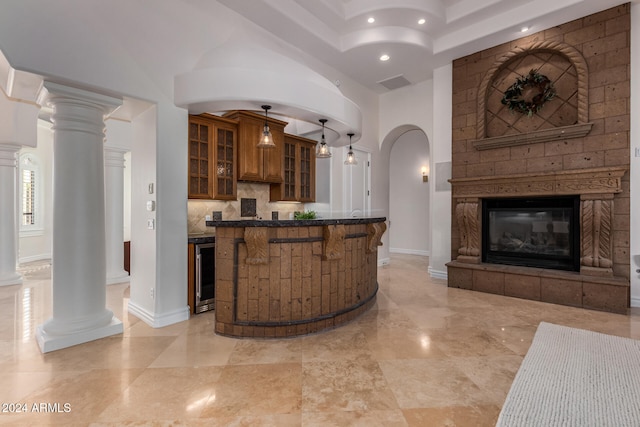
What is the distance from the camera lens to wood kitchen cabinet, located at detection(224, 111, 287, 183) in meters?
4.59

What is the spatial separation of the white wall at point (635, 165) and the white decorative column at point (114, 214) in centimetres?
746

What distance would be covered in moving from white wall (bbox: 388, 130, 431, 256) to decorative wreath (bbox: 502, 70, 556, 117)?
3.29 meters

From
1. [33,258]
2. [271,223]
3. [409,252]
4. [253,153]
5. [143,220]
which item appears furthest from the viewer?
[409,252]

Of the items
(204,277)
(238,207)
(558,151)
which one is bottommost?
(204,277)

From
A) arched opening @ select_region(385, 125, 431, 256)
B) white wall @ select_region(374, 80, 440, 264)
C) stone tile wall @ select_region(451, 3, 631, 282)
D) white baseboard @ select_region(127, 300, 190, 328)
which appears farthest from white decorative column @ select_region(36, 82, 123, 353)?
arched opening @ select_region(385, 125, 431, 256)

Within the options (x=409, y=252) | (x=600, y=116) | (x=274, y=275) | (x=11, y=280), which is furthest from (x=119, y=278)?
(x=600, y=116)

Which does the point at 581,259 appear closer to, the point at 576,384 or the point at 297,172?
the point at 576,384

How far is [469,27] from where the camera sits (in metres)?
4.88

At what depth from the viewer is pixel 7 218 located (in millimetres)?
5371

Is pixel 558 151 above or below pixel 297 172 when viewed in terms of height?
above

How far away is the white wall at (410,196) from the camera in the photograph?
27.1 feet

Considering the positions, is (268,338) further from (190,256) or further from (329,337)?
(190,256)

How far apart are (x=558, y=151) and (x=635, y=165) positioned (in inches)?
32.6

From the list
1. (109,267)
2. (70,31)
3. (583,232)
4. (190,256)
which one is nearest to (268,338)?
(190,256)
